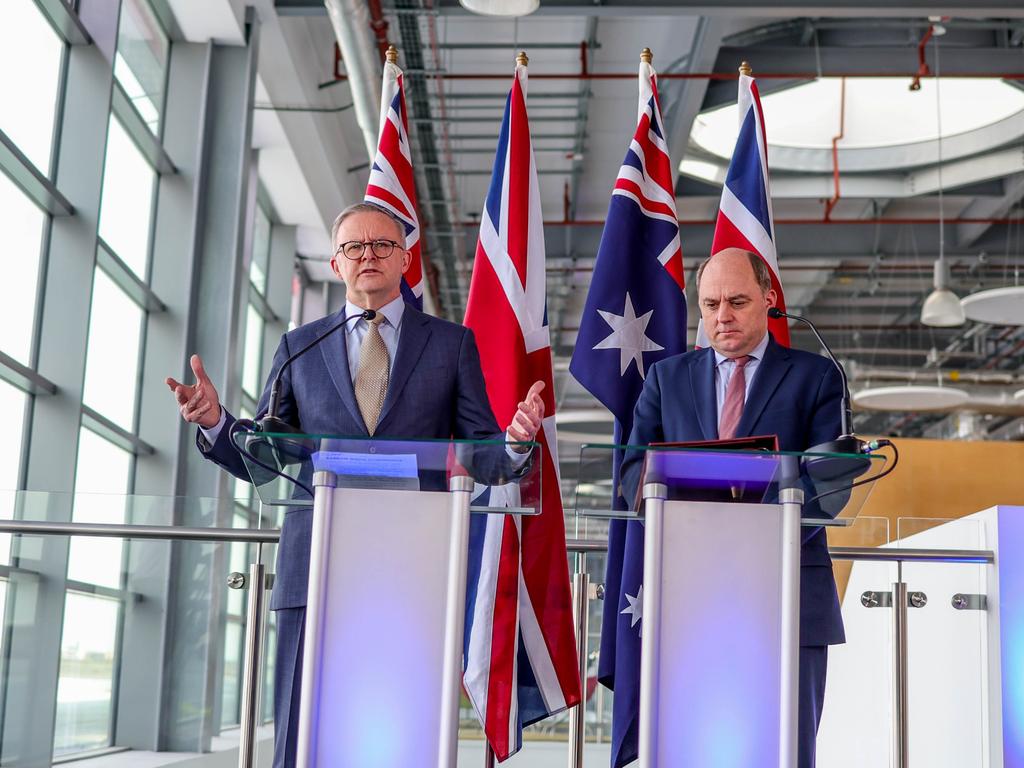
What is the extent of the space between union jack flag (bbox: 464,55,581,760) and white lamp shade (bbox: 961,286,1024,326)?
545 centimetres

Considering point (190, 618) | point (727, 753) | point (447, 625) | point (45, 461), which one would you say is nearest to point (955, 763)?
point (727, 753)

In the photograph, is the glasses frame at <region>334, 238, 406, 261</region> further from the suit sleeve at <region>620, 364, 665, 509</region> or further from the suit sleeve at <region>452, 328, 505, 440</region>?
the suit sleeve at <region>620, 364, 665, 509</region>

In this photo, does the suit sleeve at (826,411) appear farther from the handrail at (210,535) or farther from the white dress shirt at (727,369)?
the handrail at (210,535)

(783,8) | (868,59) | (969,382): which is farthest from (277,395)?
(969,382)

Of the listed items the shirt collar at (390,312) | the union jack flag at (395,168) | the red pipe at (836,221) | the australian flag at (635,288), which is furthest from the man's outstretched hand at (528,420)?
the red pipe at (836,221)

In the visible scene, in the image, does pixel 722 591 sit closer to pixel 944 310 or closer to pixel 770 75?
pixel 770 75

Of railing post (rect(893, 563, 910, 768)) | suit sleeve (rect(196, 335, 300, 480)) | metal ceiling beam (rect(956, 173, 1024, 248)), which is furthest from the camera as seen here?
metal ceiling beam (rect(956, 173, 1024, 248))

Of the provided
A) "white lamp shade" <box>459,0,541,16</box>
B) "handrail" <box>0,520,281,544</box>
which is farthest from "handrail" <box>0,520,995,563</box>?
"white lamp shade" <box>459,0,541,16</box>

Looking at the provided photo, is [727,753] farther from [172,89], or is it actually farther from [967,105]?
[967,105]

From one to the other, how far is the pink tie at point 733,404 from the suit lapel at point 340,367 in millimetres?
800

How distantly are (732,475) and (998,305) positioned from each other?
283 inches

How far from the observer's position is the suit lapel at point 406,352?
2.51m

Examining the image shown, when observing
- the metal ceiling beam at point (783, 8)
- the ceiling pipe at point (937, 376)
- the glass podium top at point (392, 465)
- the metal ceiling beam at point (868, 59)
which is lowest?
the glass podium top at point (392, 465)

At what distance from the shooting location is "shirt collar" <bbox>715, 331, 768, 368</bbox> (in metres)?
2.69
